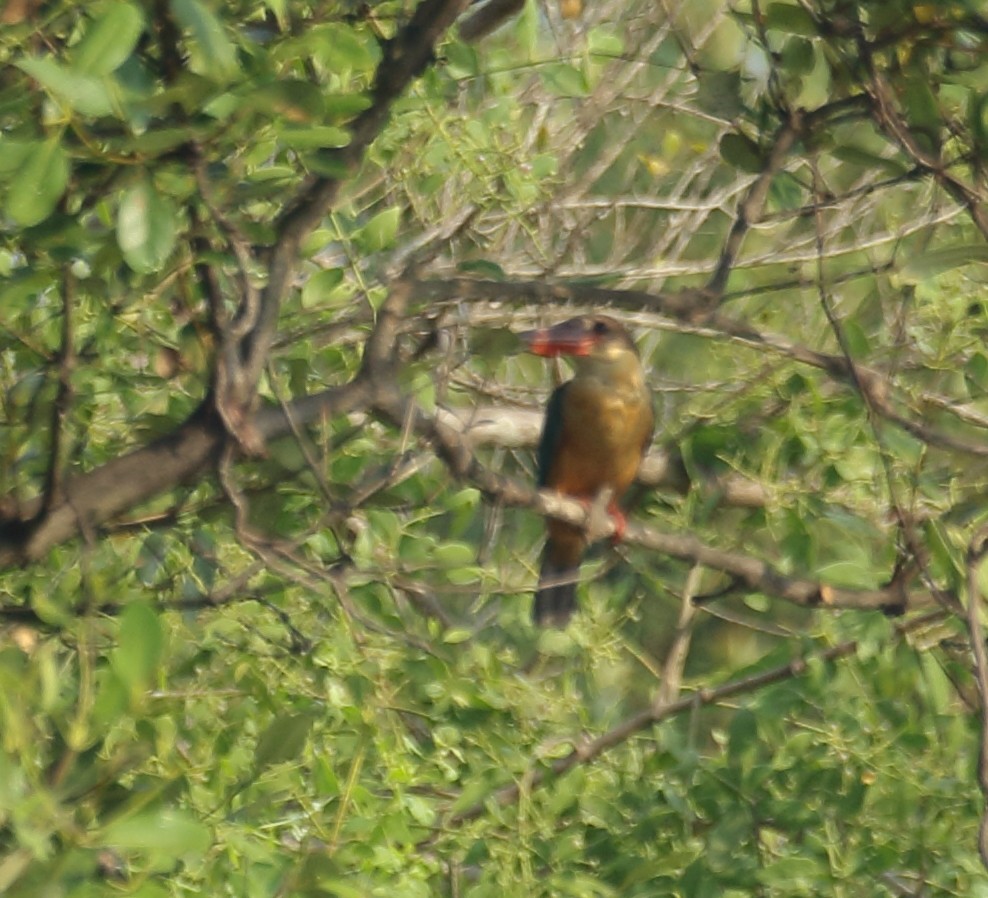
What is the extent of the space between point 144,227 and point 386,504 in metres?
0.76

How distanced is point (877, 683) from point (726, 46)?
3.91 meters

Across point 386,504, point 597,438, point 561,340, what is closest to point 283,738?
→ point 386,504

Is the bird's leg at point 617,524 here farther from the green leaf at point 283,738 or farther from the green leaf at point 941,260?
the green leaf at point 283,738

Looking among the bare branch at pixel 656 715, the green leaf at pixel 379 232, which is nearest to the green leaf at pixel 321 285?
the green leaf at pixel 379 232

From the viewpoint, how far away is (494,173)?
2.77 metres

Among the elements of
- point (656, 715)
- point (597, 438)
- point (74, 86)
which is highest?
point (74, 86)

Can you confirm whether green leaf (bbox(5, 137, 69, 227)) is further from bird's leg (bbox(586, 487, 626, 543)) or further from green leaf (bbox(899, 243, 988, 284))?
bird's leg (bbox(586, 487, 626, 543))

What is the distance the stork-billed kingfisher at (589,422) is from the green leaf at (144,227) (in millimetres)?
2788

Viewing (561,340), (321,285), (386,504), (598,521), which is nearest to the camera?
(386,504)

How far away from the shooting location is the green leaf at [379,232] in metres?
2.43

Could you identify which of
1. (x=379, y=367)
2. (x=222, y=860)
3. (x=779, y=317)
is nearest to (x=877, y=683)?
(x=379, y=367)

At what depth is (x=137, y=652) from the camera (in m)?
1.17

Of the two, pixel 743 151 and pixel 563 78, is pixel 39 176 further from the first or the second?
pixel 563 78

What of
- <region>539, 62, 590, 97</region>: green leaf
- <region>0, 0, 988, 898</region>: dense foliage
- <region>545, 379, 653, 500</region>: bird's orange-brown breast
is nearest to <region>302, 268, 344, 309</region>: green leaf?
<region>0, 0, 988, 898</region>: dense foliage
